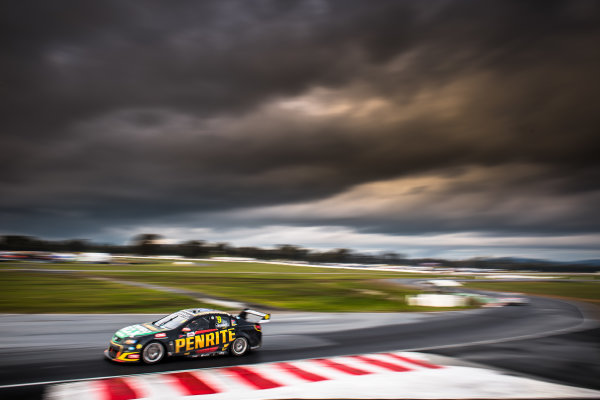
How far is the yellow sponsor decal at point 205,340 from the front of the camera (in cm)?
1223

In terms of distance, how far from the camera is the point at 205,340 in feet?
41.3

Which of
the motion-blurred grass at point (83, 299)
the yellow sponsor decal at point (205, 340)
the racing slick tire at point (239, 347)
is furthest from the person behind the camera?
the motion-blurred grass at point (83, 299)

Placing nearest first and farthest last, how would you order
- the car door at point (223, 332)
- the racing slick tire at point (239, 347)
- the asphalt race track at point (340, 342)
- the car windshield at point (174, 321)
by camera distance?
the asphalt race track at point (340, 342) < the car windshield at point (174, 321) < the car door at point (223, 332) < the racing slick tire at point (239, 347)

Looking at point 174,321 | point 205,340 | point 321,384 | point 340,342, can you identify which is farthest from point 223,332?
point 340,342

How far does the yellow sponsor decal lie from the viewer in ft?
40.1

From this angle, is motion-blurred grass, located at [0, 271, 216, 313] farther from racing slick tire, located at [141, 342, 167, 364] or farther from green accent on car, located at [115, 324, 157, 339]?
racing slick tire, located at [141, 342, 167, 364]

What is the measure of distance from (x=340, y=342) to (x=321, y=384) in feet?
18.7

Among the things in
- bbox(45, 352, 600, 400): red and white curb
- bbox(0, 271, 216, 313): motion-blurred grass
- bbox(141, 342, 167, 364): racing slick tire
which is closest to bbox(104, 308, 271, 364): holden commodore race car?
bbox(141, 342, 167, 364): racing slick tire

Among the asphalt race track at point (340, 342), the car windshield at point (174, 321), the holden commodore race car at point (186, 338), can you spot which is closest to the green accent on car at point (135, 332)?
the holden commodore race car at point (186, 338)

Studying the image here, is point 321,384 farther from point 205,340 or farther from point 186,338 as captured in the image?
point 186,338

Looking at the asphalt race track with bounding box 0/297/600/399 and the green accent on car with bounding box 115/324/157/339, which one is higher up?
the green accent on car with bounding box 115/324/157/339

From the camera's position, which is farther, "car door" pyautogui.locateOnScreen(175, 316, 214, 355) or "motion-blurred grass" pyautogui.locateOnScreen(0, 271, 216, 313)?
"motion-blurred grass" pyautogui.locateOnScreen(0, 271, 216, 313)

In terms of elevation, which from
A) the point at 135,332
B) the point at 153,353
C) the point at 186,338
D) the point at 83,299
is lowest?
the point at 83,299

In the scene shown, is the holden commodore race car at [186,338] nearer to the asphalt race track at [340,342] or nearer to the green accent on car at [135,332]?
the green accent on car at [135,332]
